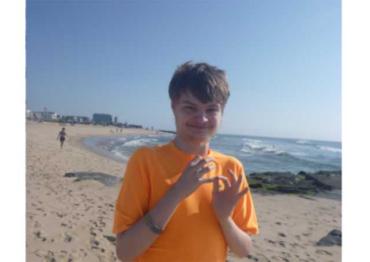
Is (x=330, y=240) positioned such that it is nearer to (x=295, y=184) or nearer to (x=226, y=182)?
(x=226, y=182)

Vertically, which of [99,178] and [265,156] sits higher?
[99,178]

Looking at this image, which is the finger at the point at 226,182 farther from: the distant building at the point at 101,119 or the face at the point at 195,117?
the distant building at the point at 101,119

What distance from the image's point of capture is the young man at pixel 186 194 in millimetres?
722

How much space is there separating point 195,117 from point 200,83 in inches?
3.1

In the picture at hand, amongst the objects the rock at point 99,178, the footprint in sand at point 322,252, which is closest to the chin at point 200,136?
the footprint in sand at point 322,252

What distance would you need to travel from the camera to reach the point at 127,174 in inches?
30.5

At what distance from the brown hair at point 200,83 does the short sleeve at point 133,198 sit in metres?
0.19

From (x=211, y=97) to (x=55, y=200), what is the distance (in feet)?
11.8

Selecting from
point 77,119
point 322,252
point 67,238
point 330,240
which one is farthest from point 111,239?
point 77,119

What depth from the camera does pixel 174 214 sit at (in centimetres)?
75
